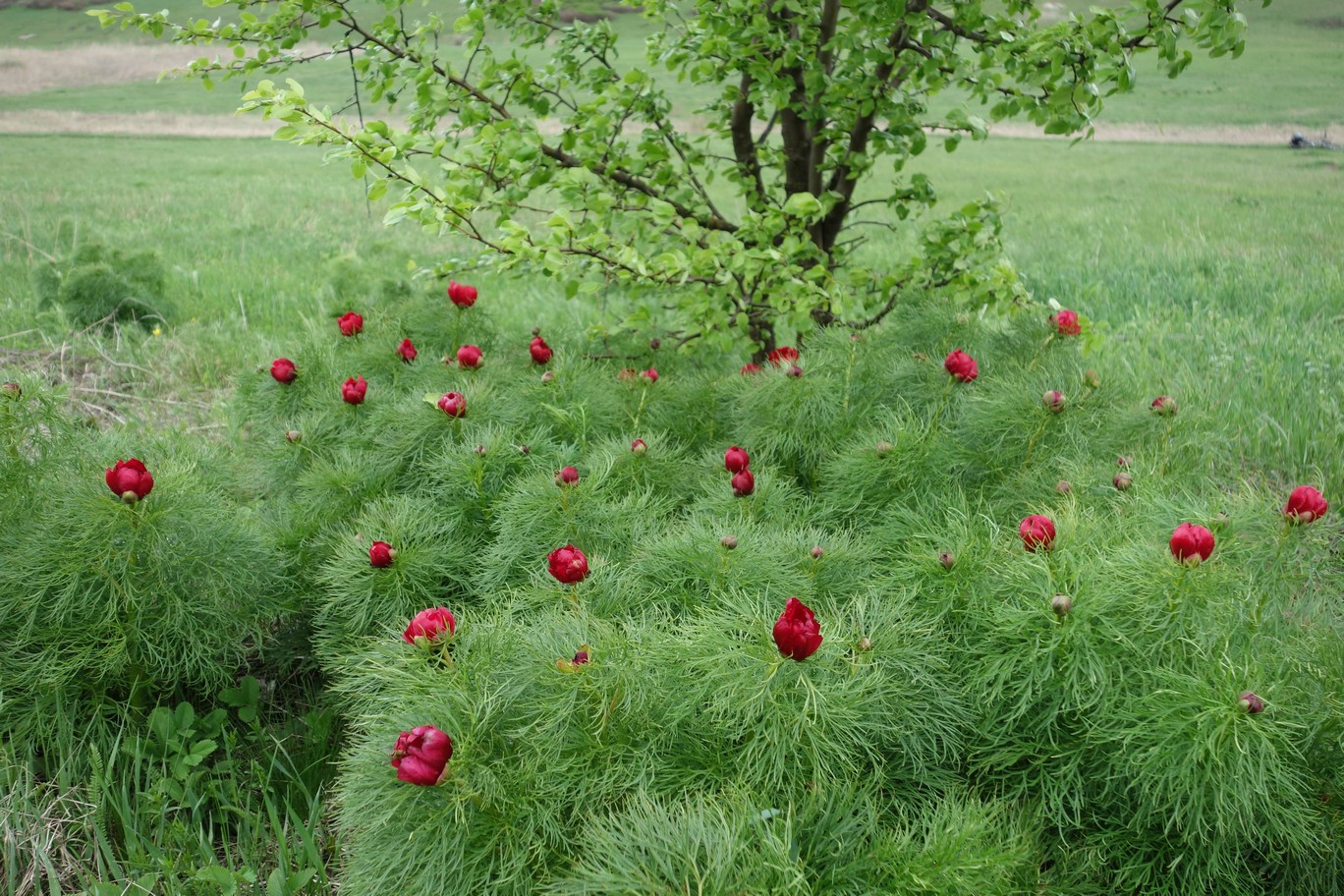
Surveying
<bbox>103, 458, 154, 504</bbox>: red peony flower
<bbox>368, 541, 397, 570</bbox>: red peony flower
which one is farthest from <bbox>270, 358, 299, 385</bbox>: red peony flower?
<bbox>368, 541, 397, 570</bbox>: red peony flower

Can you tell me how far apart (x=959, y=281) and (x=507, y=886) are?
7.48 feet

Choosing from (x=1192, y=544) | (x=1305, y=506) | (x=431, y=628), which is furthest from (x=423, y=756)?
(x=1305, y=506)

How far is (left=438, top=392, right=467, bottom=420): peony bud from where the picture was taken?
2.27 m

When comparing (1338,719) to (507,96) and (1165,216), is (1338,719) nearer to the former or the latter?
(507,96)

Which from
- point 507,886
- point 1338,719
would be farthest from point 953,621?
point 507,886

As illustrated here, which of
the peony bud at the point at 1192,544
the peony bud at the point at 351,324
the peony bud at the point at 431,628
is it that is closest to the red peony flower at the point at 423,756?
the peony bud at the point at 431,628

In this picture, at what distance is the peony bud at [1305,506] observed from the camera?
4.72 feet

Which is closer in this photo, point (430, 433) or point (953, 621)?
point (953, 621)

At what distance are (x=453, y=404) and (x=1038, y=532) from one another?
1434 millimetres

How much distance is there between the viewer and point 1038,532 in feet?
4.76

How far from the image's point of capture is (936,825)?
1204 millimetres

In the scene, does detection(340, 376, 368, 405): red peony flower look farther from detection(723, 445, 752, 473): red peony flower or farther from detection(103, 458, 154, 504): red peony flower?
detection(723, 445, 752, 473): red peony flower

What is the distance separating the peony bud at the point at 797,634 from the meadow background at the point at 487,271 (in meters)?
1.08

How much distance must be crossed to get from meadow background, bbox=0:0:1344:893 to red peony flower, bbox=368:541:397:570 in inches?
20.3
